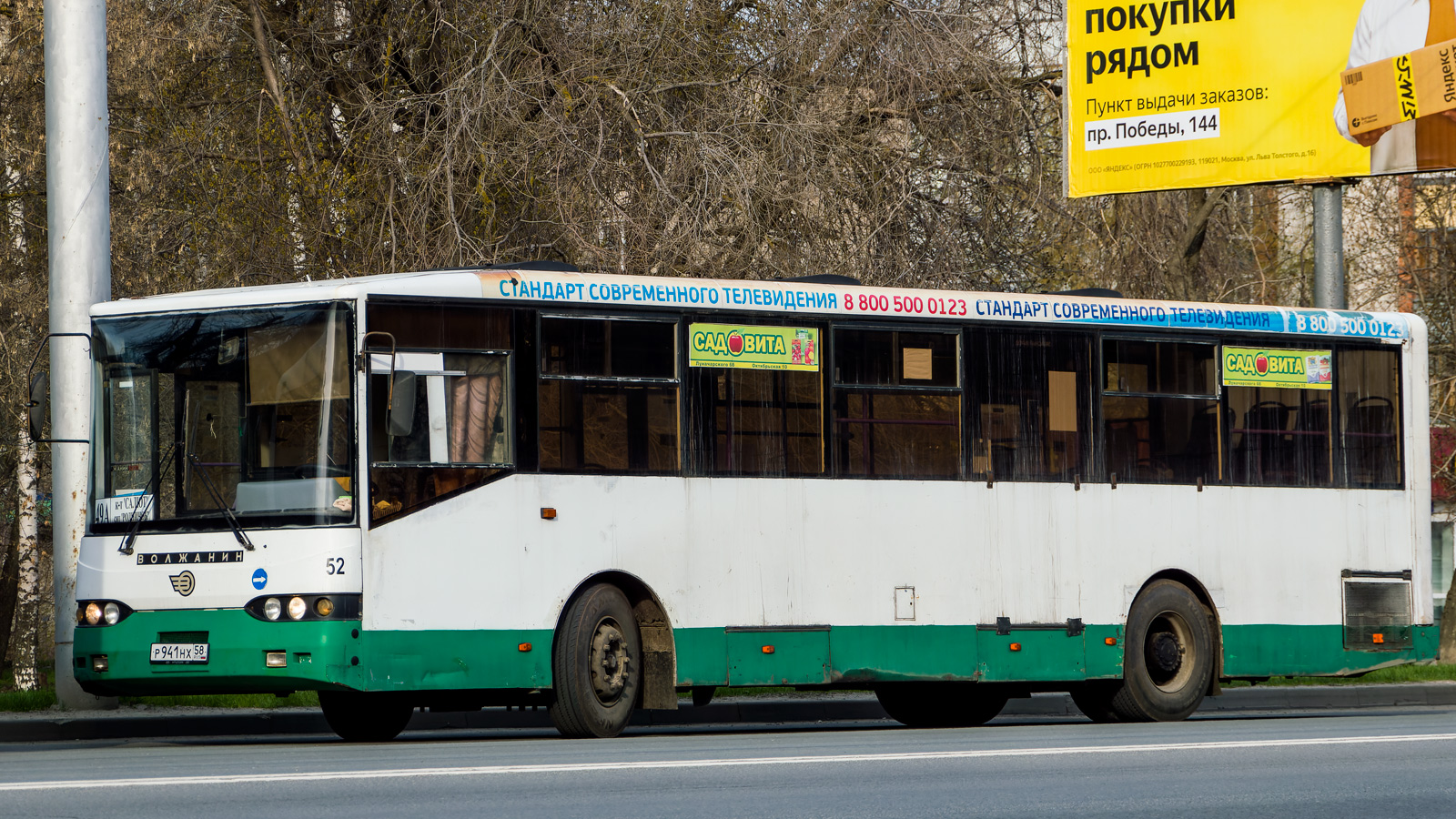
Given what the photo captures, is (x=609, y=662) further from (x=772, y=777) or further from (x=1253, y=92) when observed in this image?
(x=1253, y=92)

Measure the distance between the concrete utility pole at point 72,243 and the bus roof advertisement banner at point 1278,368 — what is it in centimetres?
852

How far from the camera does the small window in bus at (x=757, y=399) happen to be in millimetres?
14070

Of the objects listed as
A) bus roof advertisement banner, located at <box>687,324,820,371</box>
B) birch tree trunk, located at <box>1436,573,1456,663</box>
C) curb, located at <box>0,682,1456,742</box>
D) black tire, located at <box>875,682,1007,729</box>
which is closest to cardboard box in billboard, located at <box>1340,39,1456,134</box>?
curb, located at <box>0,682,1456,742</box>

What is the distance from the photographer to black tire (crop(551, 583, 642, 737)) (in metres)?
13.2

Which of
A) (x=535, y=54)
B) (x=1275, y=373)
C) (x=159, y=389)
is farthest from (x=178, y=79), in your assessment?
(x=1275, y=373)

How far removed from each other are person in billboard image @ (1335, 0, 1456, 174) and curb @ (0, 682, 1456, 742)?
207 inches

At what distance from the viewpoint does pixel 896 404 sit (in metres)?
14.8

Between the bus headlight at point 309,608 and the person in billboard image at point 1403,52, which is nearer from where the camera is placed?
the bus headlight at point 309,608

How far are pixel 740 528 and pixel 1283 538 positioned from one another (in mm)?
4696

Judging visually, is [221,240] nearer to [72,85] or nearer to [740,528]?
[72,85]

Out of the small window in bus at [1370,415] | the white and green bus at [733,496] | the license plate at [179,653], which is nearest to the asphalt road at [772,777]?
the license plate at [179,653]

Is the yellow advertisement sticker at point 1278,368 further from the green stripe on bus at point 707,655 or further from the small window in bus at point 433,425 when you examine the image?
the small window in bus at point 433,425

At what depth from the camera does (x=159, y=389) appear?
1320 cm

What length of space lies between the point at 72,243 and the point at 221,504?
4942 millimetres
